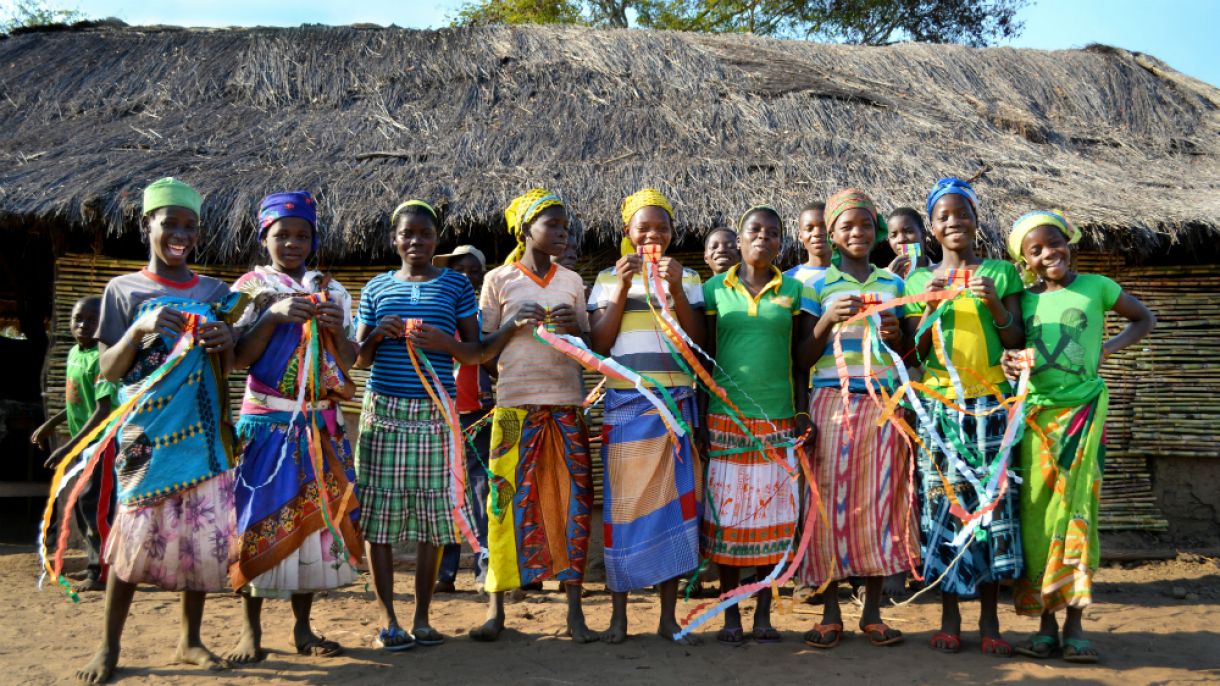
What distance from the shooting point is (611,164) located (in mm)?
6688

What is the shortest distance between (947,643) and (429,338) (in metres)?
2.39

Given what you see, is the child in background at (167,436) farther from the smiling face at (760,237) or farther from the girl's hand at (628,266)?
the smiling face at (760,237)

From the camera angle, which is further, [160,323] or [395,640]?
[395,640]

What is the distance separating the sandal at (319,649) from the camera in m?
3.68

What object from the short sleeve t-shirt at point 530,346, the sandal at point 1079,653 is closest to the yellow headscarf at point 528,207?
the short sleeve t-shirt at point 530,346

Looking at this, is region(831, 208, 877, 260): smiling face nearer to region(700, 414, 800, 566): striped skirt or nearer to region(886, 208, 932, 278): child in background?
region(886, 208, 932, 278): child in background

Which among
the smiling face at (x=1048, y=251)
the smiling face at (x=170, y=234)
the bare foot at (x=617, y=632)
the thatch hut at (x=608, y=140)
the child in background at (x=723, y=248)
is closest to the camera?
the smiling face at (x=170, y=234)

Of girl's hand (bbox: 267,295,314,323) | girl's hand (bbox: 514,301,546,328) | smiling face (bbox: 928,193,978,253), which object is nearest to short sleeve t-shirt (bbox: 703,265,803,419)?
smiling face (bbox: 928,193,978,253)

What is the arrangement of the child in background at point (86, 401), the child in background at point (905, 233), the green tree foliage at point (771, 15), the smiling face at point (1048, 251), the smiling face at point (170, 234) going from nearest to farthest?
1. the smiling face at point (170, 234)
2. the smiling face at point (1048, 251)
3. the child in background at point (905, 233)
4. the child in background at point (86, 401)
5. the green tree foliage at point (771, 15)

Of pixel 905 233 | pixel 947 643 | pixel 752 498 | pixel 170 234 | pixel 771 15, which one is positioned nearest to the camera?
pixel 170 234

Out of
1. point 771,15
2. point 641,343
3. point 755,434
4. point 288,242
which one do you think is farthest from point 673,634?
point 771,15

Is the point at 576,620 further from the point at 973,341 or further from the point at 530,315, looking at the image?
the point at 973,341

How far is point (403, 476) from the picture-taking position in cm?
372

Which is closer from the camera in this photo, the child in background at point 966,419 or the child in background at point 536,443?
the child in background at point 966,419
